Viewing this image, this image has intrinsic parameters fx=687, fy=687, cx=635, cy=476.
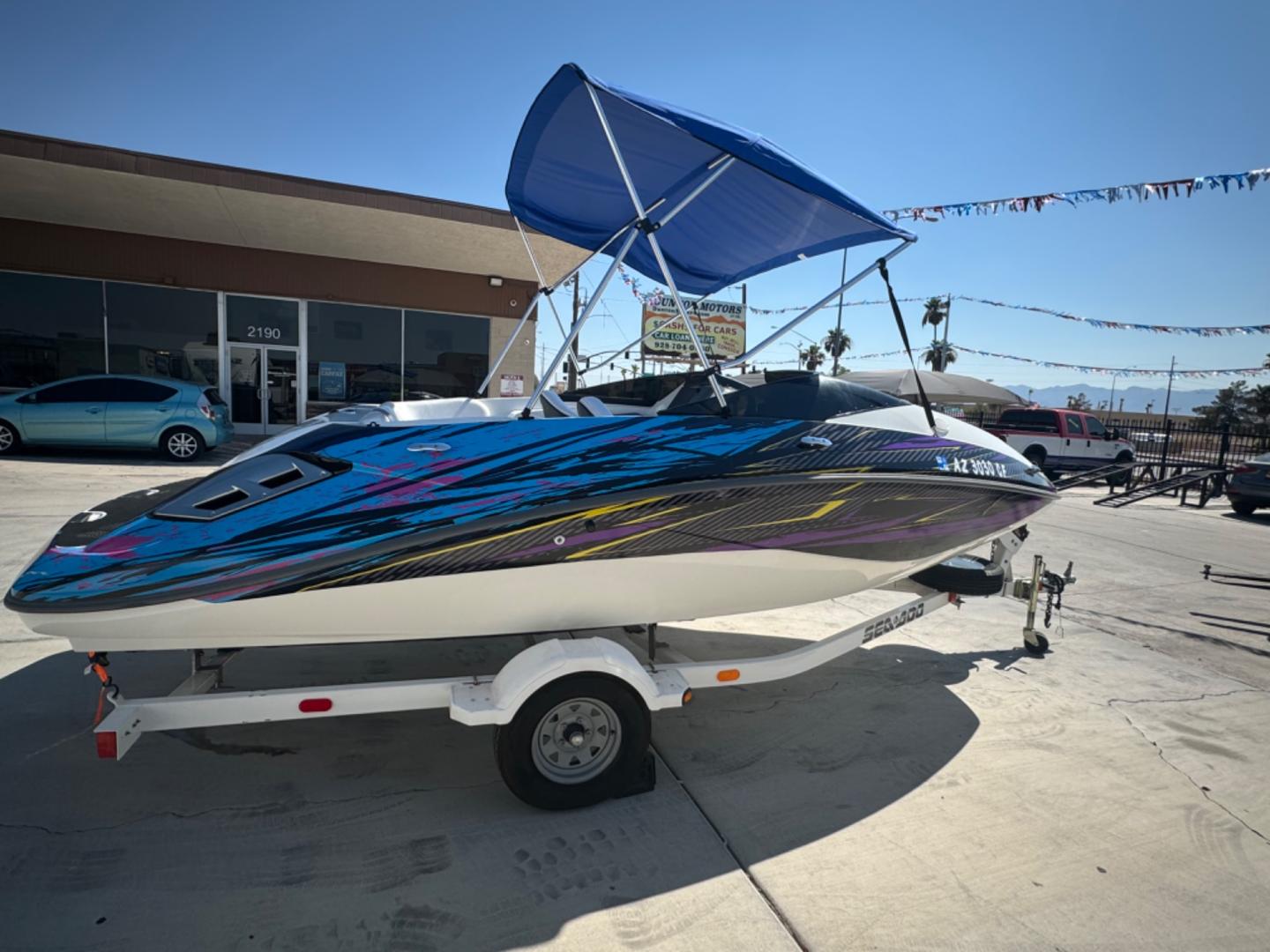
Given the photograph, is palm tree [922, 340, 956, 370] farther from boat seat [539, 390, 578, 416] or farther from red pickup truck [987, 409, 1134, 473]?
boat seat [539, 390, 578, 416]

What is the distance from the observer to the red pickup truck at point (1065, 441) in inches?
656

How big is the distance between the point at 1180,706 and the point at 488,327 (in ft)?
47.1

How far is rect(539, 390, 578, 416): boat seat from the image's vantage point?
295 cm

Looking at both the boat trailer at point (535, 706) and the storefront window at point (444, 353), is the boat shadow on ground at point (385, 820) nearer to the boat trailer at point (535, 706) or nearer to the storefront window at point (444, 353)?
the boat trailer at point (535, 706)

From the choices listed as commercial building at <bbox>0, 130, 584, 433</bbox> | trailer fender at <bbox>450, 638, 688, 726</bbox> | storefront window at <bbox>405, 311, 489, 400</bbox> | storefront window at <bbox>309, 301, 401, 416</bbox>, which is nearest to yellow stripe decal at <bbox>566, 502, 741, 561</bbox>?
trailer fender at <bbox>450, 638, 688, 726</bbox>

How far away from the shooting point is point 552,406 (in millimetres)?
3002

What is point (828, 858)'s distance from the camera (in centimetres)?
237

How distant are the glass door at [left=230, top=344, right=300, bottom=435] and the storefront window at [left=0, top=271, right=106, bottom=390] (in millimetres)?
2372

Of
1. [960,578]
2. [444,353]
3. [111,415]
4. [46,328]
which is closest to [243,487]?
[960,578]

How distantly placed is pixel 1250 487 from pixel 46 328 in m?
22.0

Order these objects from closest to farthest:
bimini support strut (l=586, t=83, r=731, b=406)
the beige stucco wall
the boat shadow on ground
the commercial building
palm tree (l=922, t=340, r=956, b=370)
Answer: the boat shadow on ground
bimini support strut (l=586, t=83, r=731, b=406)
the commercial building
the beige stucco wall
palm tree (l=922, t=340, r=956, b=370)

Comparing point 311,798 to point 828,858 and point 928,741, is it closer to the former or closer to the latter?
point 828,858

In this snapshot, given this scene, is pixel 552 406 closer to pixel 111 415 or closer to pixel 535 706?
pixel 535 706

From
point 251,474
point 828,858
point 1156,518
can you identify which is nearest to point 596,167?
point 251,474
